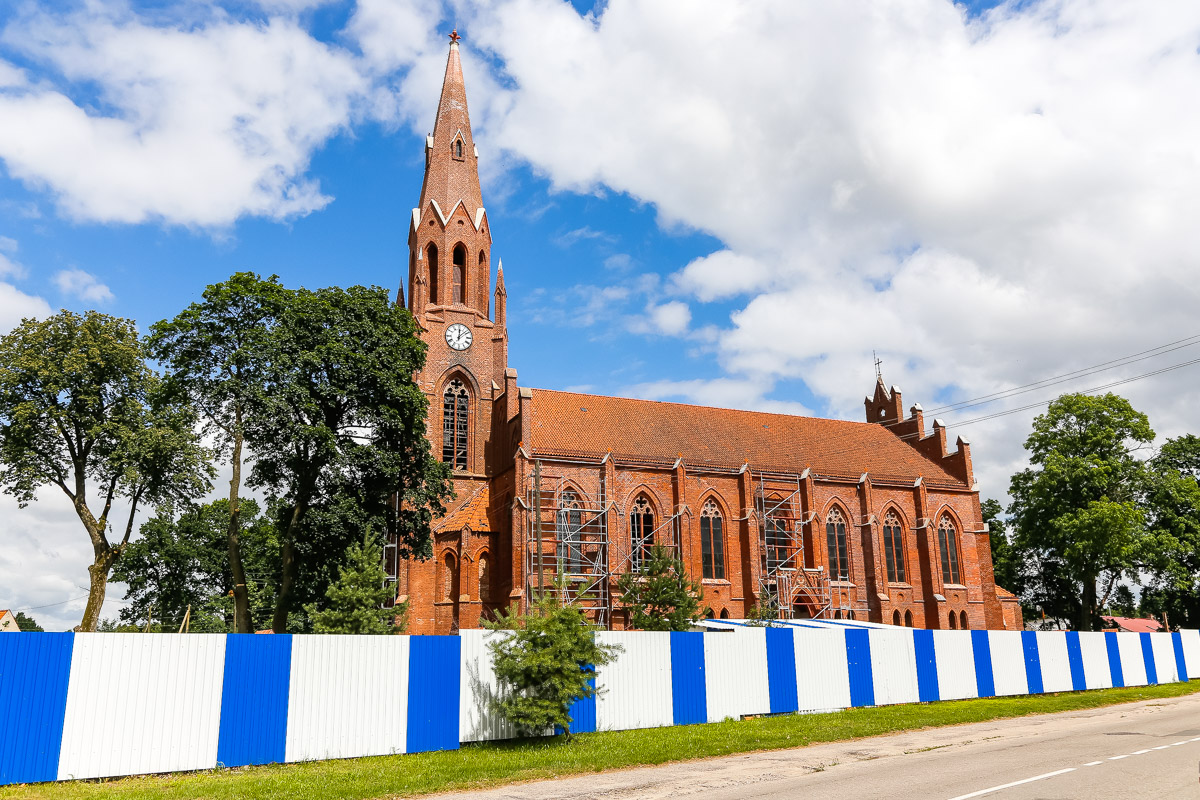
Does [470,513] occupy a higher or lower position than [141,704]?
higher

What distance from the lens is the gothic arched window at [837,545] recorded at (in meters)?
42.7

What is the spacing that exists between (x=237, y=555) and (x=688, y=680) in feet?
60.9

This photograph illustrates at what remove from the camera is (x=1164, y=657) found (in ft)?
115

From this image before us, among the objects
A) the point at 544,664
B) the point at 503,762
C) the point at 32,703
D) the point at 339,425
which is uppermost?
the point at 339,425

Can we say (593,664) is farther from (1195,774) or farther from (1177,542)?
(1177,542)

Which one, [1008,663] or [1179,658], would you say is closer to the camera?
[1008,663]

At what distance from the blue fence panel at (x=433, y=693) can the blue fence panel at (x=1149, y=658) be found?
30166 mm

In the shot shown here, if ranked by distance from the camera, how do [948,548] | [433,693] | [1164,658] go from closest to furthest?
[433,693] → [1164,658] → [948,548]

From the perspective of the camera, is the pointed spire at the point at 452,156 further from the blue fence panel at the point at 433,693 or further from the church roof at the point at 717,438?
the blue fence panel at the point at 433,693

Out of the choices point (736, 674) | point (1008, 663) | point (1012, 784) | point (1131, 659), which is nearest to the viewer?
point (1012, 784)

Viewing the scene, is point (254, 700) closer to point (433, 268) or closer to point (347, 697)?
point (347, 697)

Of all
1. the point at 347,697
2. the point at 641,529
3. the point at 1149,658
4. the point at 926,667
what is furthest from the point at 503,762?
the point at 1149,658

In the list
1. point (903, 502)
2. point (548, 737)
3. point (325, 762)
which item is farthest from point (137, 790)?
point (903, 502)

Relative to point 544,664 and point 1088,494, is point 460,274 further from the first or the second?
point 1088,494
